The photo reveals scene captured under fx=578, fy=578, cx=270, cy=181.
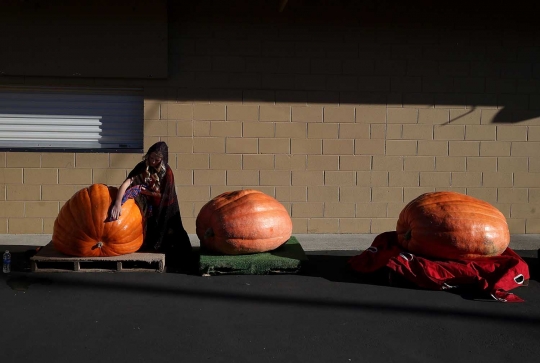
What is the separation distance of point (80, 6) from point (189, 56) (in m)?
1.59

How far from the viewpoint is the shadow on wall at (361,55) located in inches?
318

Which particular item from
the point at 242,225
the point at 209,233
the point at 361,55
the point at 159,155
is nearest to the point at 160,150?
the point at 159,155

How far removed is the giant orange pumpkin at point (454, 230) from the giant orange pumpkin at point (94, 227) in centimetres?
288

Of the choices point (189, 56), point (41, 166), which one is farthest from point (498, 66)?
point (41, 166)

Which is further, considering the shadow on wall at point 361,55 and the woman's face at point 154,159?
the shadow on wall at point 361,55

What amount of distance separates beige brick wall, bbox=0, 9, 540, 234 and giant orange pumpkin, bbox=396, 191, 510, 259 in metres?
2.45

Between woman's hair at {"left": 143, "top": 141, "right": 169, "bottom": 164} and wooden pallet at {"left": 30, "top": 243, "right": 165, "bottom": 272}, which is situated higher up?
woman's hair at {"left": 143, "top": 141, "right": 169, "bottom": 164}

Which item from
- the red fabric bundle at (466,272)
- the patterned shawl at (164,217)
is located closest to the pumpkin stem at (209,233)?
the patterned shawl at (164,217)

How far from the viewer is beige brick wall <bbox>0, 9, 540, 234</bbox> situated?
8000mm

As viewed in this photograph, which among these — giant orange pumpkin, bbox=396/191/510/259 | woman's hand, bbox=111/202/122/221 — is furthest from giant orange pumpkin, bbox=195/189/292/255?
giant orange pumpkin, bbox=396/191/510/259

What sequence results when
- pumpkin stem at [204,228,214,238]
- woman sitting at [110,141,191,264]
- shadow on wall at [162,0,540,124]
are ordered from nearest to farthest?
pumpkin stem at [204,228,214,238] < woman sitting at [110,141,191,264] < shadow on wall at [162,0,540,124]

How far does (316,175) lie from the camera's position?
8297mm

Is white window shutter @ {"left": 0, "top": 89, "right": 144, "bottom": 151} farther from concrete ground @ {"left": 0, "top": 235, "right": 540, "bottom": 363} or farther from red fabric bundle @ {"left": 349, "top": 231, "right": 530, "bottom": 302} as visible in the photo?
red fabric bundle @ {"left": 349, "top": 231, "right": 530, "bottom": 302}

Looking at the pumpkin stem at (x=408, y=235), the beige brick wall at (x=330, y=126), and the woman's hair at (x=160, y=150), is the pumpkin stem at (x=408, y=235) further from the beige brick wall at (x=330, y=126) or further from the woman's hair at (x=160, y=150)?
the woman's hair at (x=160, y=150)
